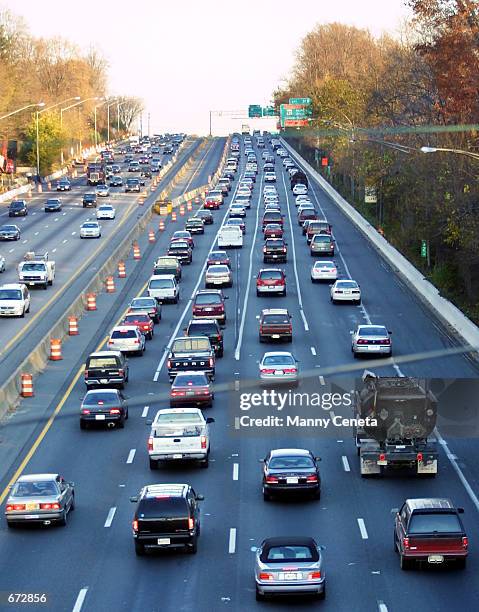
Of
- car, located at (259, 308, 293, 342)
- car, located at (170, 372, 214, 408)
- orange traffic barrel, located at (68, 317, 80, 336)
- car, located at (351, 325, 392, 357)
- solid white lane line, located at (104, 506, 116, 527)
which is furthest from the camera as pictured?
orange traffic barrel, located at (68, 317, 80, 336)

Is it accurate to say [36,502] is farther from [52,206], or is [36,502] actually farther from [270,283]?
[52,206]

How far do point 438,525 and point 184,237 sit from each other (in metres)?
65.0

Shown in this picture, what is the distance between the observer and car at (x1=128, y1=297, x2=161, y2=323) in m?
63.7

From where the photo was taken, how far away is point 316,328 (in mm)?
62375

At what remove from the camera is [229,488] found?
36.2 m

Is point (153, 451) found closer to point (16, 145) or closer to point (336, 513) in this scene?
point (336, 513)

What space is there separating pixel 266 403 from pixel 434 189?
126 feet

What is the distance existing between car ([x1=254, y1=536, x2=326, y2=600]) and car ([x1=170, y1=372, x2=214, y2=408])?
63.7 ft

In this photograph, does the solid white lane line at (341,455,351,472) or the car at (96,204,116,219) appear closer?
the solid white lane line at (341,455,351,472)

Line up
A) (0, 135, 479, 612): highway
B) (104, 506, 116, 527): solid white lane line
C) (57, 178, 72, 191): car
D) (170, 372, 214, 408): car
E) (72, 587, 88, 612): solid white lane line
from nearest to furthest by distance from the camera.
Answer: (72, 587, 88, 612): solid white lane line < (0, 135, 479, 612): highway < (104, 506, 116, 527): solid white lane line < (170, 372, 214, 408): car < (57, 178, 72, 191): car

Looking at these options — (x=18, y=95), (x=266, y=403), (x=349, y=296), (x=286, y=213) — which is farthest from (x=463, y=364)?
(x=18, y=95)

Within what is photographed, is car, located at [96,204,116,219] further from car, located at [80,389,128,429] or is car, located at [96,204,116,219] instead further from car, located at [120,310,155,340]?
car, located at [80,389,128,429]

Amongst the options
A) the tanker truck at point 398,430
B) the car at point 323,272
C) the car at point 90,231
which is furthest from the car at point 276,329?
the car at point 90,231

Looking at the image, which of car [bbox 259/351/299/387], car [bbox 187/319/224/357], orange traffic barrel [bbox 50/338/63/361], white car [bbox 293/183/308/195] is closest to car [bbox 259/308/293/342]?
car [bbox 187/319/224/357]
